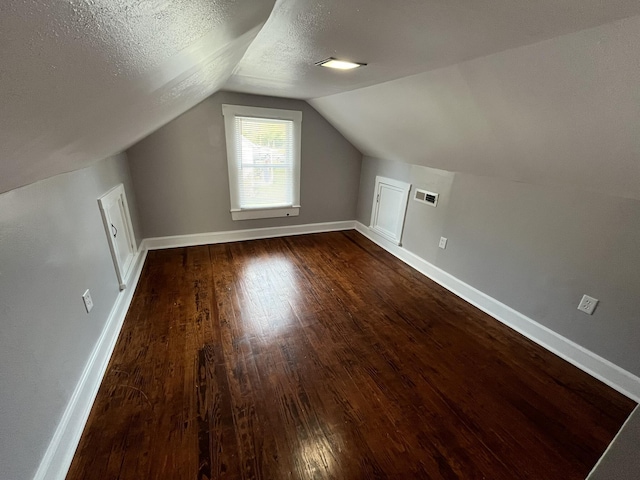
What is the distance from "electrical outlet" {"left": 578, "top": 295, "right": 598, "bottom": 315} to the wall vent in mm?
1458

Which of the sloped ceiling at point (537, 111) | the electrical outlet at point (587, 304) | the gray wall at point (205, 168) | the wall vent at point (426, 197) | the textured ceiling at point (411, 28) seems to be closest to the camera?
the textured ceiling at point (411, 28)

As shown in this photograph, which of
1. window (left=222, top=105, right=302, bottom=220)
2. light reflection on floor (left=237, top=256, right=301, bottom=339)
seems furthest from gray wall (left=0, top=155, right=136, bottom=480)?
window (left=222, top=105, right=302, bottom=220)

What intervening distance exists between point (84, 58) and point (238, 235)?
11.4 ft

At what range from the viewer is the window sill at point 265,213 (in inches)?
148

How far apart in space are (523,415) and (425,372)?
0.55 meters

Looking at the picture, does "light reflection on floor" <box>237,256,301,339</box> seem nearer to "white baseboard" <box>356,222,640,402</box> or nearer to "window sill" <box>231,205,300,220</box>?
"window sill" <box>231,205,300,220</box>

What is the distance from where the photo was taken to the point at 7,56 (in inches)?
13.9

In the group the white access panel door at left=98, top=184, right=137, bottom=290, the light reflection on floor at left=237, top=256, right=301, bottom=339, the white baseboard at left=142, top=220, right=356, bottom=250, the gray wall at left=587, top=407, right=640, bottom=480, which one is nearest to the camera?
the gray wall at left=587, top=407, right=640, bottom=480

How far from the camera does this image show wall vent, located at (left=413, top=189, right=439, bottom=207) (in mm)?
3047

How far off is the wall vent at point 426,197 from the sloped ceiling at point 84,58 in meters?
2.48

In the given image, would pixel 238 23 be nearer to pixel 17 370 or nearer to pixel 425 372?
pixel 17 370

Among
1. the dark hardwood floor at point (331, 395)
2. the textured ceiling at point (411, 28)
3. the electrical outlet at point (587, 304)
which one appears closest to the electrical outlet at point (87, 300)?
A: the dark hardwood floor at point (331, 395)

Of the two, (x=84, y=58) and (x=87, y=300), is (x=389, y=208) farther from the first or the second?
(x=84, y=58)

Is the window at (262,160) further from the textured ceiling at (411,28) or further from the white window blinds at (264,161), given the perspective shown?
the textured ceiling at (411,28)
